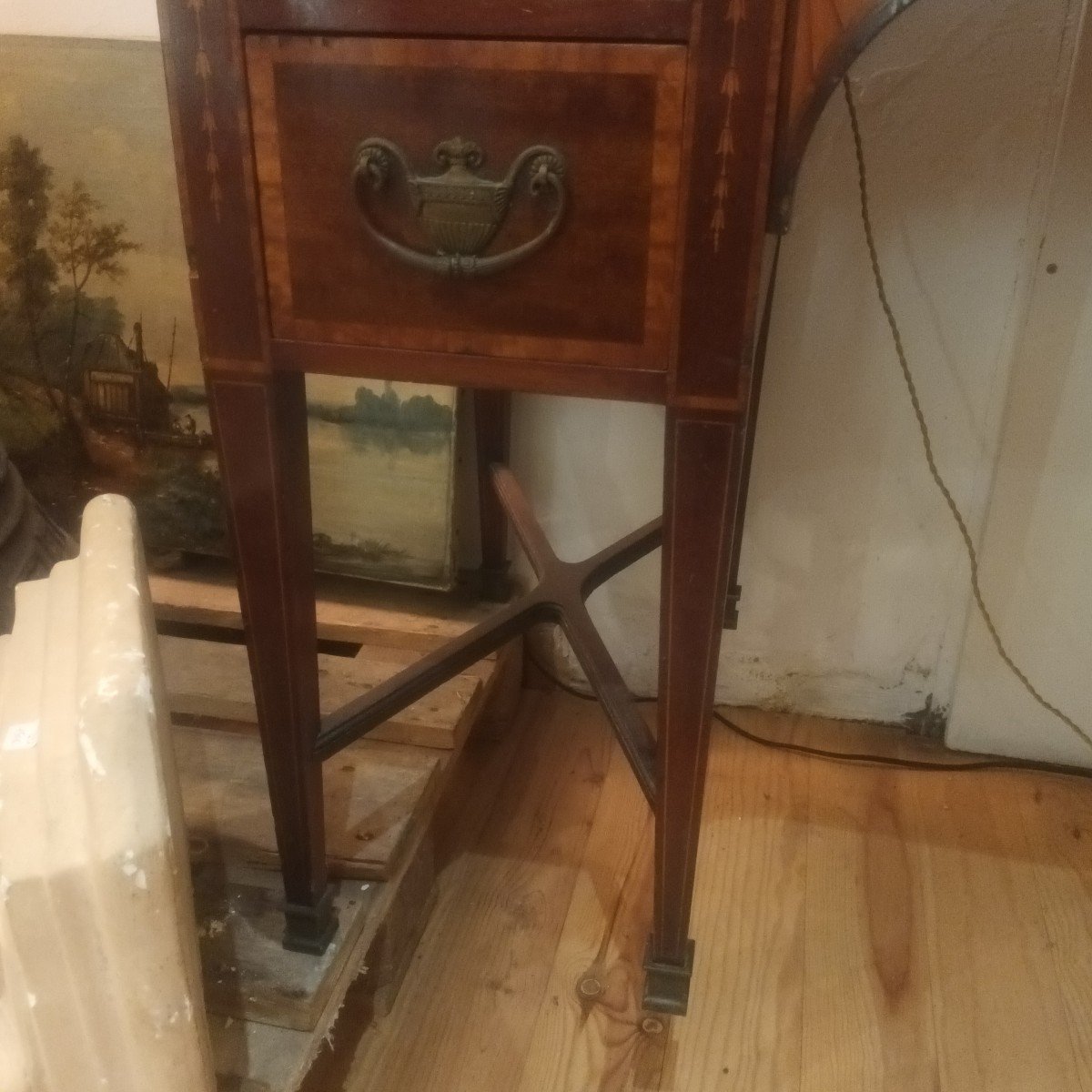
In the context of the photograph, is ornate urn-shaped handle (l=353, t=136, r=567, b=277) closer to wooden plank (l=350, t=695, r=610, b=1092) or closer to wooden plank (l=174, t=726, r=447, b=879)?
wooden plank (l=174, t=726, r=447, b=879)

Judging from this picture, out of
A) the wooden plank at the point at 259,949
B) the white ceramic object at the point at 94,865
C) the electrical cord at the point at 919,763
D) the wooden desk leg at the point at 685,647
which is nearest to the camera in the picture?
the white ceramic object at the point at 94,865

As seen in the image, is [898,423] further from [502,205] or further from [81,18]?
[81,18]

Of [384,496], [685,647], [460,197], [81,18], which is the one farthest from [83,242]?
[685,647]

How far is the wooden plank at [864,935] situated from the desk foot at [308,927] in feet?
1.25

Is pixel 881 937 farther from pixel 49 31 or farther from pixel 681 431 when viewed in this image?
pixel 49 31

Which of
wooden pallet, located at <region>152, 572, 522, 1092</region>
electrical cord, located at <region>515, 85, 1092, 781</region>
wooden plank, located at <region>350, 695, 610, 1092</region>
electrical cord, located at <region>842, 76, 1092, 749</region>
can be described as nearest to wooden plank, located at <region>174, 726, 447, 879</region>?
wooden pallet, located at <region>152, 572, 522, 1092</region>

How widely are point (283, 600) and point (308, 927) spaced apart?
0.26 meters

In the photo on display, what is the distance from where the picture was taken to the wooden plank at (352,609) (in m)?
1.02

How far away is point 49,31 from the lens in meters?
0.95

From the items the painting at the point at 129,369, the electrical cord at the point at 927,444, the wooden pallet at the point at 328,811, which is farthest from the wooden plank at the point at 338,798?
the electrical cord at the point at 927,444

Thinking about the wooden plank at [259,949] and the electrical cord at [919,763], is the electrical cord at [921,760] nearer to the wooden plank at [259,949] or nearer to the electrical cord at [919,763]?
the electrical cord at [919,763]

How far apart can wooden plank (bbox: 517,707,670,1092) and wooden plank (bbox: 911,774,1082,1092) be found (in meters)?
0.24

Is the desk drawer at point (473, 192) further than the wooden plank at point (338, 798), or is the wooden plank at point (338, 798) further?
the wooden plank at point (338, 798)

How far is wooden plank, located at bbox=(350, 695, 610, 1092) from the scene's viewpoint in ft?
2.56
